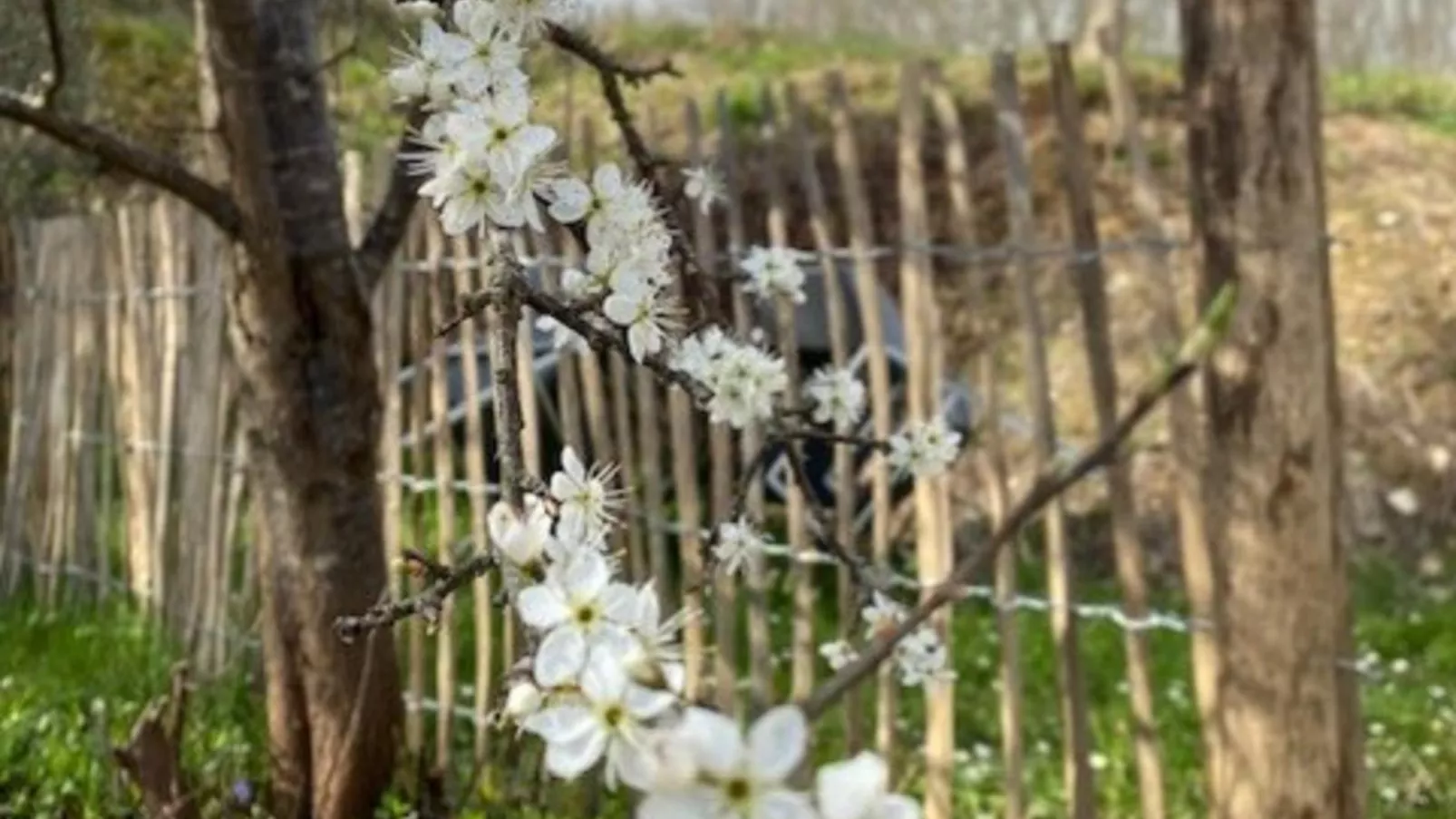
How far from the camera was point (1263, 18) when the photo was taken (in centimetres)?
256

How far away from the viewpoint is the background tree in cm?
307

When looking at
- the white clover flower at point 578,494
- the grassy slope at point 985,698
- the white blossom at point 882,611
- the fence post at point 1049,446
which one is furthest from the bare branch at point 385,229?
the white clover flower at point 578,494

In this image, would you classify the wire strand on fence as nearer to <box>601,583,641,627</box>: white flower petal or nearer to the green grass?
the green grass

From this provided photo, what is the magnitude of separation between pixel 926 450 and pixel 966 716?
2320 mm

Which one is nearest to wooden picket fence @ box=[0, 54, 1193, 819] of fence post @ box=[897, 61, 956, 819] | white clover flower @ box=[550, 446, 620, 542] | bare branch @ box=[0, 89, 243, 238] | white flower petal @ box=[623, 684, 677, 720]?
fence post @ box=[897, 61, 956, 819]

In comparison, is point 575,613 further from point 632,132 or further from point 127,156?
point 127,156

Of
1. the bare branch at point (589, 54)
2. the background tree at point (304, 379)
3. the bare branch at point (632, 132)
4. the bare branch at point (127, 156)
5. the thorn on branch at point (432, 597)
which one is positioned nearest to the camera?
the thorn on branch at point (432, 597)

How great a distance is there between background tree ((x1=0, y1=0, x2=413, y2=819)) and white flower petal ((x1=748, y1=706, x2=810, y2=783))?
7.85ft

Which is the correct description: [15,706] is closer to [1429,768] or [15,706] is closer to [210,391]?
[210,391]

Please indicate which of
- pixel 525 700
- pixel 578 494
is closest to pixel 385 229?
pixel 578 494

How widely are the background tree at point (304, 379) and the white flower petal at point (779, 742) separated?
2.39 m

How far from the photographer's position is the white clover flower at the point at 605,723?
78cm

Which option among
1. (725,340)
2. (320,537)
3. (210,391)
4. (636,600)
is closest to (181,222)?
(210,391)

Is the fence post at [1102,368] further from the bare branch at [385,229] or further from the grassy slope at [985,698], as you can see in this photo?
the bare branch at [385,229]
